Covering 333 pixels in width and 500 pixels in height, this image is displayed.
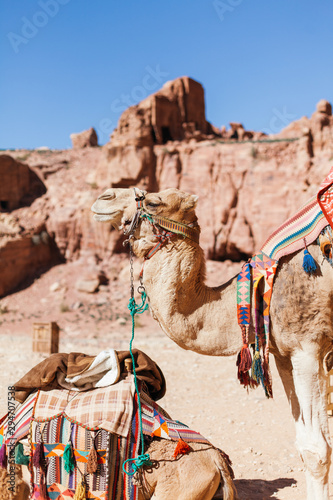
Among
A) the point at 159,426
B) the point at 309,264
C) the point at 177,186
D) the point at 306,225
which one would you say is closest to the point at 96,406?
the point at 159,426

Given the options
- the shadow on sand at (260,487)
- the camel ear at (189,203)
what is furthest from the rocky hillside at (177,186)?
the camel ear at (189,203)

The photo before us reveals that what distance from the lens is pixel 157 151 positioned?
29.0m

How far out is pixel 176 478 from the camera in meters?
2.82

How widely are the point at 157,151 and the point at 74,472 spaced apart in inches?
1077

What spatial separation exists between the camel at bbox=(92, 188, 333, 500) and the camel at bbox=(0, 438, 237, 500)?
1.89 ft

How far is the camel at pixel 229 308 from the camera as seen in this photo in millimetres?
2830

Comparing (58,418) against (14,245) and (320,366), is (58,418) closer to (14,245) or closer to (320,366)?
(320,366)

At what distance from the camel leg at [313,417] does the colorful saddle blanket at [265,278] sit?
0.79 feet

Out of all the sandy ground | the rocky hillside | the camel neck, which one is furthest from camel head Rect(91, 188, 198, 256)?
the rocky hillside

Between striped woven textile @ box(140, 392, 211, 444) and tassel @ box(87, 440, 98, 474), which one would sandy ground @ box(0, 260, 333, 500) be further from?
tassel @ box(87, 440, 98, 474)

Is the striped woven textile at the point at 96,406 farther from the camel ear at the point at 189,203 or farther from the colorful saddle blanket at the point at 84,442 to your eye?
the camel ear at the point at 189,203

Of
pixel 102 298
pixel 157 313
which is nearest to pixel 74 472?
pixel 157 313

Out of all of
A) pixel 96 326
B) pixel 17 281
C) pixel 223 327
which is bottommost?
pixel 96 326

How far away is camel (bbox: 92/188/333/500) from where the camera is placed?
9.29 ft
